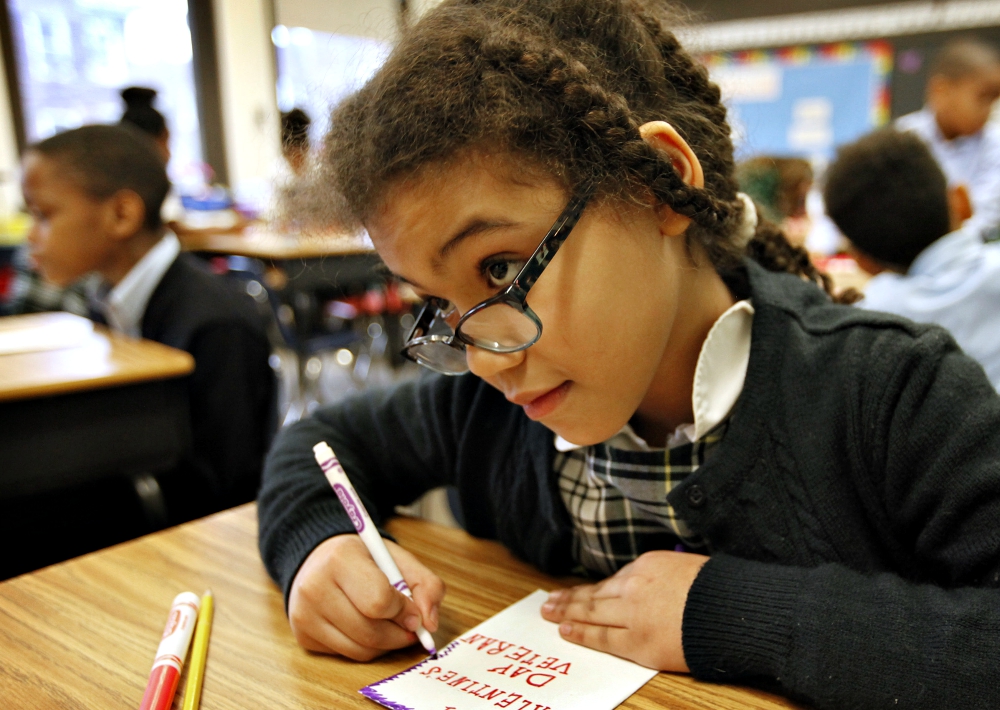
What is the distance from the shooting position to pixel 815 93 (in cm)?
586

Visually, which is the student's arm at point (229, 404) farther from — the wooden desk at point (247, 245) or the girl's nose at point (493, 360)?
the girl's nose at point (493, 360)

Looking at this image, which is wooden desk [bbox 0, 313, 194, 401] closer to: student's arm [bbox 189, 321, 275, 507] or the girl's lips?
student's arm [bbox 189, 321, 275, 507]

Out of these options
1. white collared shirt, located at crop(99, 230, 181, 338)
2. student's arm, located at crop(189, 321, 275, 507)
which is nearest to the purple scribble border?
student's arm, located at crop(189, 321, 275, 507)

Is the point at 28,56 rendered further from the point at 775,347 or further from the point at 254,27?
the point at 775,347

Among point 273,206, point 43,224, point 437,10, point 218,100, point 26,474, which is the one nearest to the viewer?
point 437,10

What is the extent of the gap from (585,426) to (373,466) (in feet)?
1.27

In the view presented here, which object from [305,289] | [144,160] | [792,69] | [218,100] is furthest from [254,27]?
[144,160]

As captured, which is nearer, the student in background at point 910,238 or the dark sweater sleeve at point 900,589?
the dark sweater sleeve at point 900,589

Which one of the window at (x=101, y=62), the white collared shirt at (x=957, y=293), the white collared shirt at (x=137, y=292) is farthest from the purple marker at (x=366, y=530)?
the window at (x=101, y=62)

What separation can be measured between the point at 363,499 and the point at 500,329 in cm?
35

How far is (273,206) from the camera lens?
95 centimetres

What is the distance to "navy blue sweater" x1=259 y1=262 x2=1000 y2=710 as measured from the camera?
577 mm

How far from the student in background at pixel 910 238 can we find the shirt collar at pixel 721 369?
102 centimetres

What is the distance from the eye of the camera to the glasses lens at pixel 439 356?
80 centimetres
